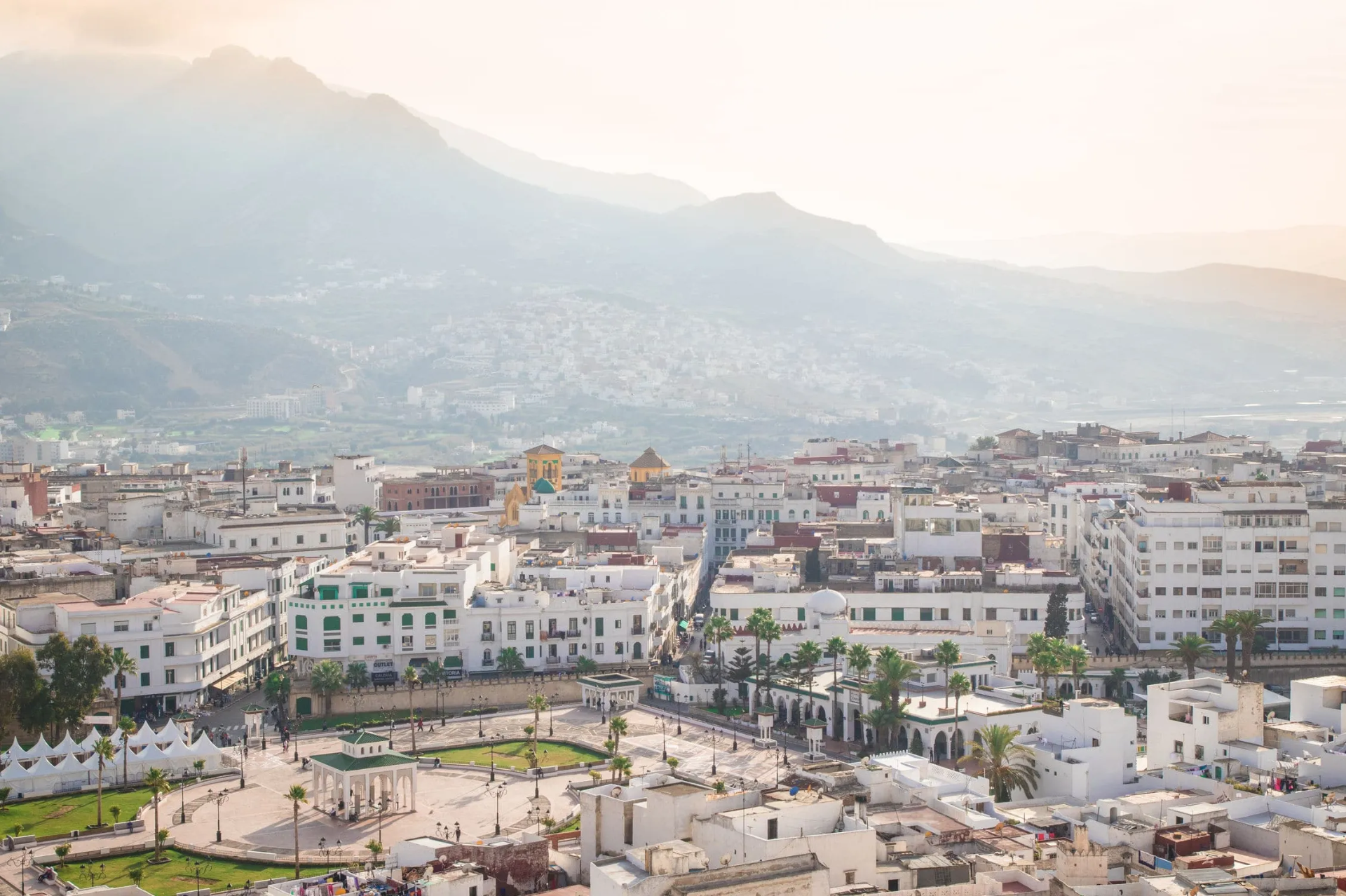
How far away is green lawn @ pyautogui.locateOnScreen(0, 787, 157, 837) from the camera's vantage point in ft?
137

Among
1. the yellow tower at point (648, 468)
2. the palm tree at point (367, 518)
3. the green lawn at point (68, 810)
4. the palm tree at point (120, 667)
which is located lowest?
the green lawn at point (68, 810)

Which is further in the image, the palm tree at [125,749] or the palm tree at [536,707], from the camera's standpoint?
the palm tree at [536,707]

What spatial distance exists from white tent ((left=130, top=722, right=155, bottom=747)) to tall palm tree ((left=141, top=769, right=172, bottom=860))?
3.48 metres

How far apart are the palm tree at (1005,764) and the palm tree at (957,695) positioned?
4014 mm

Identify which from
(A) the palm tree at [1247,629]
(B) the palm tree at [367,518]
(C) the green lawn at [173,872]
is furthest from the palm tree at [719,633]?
(B) the palm tree at [367,518]

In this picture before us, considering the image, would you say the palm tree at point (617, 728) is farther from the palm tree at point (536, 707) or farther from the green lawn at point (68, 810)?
the green lawn at point (68, 810)

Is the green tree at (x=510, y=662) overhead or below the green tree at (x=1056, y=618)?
below

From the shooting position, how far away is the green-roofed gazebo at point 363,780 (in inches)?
1692

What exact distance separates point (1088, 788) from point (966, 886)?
12087 mm

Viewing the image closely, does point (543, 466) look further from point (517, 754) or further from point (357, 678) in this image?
point (517, 754)

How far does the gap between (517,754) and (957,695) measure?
41.0 ft

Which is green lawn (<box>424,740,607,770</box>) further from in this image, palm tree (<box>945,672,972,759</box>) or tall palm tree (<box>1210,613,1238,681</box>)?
tall palm tree (<box>1210,613,1238,681</box>)

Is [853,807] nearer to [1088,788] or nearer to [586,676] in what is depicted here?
[1088,788]

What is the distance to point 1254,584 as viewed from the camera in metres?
60.5
